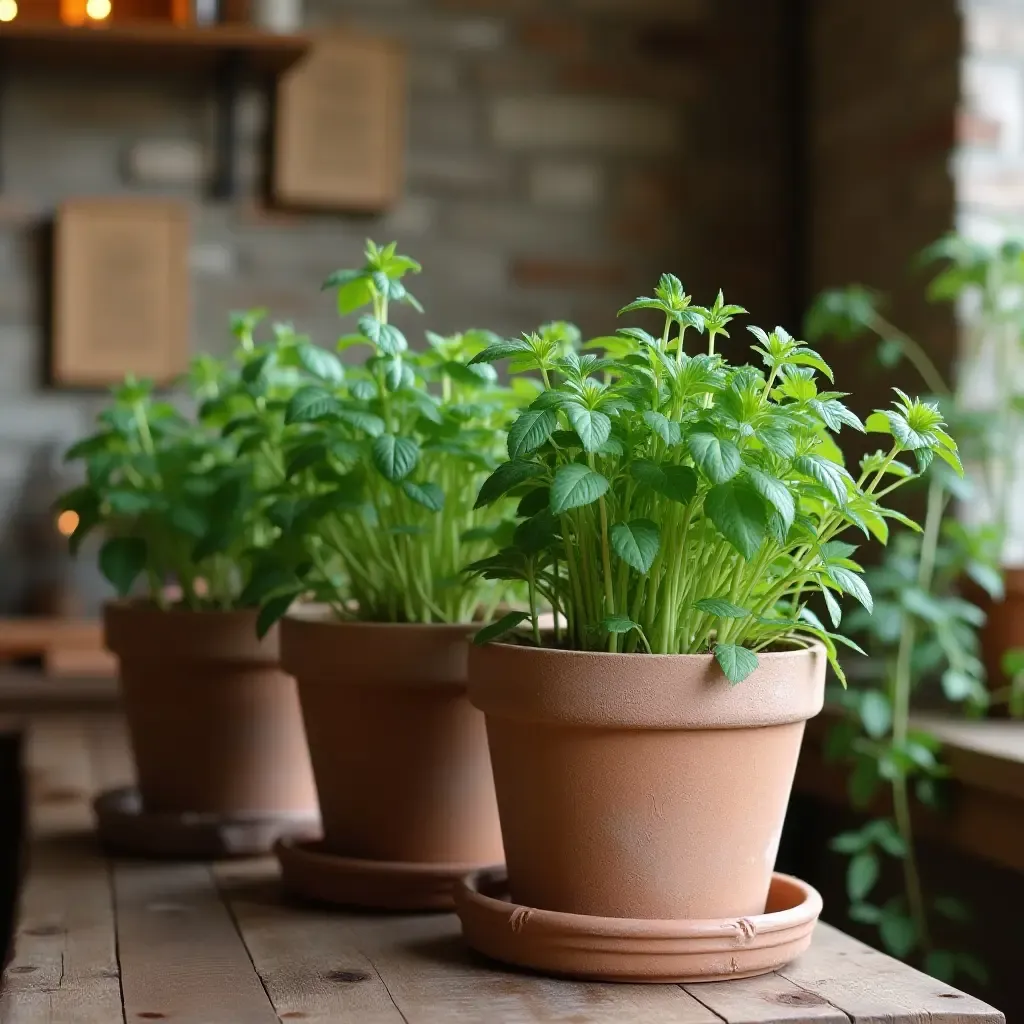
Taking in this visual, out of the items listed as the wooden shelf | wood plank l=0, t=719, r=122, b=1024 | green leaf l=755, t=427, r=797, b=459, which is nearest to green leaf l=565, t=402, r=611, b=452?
green leaf l=755, t=427, r=797, b=459

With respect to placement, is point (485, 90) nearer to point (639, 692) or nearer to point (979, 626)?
point (979, 626)

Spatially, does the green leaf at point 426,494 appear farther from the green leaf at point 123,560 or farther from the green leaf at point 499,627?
the green leaf at point 123,560

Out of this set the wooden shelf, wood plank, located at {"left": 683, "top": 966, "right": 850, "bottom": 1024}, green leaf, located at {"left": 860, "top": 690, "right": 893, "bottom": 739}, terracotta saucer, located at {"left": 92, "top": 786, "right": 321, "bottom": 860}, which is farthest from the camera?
the wooden shelf

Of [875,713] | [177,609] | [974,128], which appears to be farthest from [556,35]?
[177,609]

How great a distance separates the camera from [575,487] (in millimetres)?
980

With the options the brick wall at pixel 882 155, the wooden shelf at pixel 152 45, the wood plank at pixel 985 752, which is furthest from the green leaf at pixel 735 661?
the wooden shelf at pixel 152 45

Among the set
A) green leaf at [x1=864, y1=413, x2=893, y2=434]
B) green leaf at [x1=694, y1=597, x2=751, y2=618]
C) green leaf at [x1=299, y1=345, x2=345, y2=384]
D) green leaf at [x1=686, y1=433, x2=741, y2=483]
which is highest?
green leaf at [x1=299, y1=345, x2=345, y2=384]

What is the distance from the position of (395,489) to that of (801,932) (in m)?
0.50

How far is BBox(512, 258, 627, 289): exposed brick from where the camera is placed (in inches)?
118

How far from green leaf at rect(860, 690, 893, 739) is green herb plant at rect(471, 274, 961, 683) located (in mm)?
1018

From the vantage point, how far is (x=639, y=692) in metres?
1.02

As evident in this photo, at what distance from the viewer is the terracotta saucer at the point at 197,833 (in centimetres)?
148

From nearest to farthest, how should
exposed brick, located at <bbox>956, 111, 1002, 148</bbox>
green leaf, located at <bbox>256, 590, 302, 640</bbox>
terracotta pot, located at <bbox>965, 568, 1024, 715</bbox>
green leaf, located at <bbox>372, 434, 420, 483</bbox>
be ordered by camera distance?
green leaf, located at <bbox>372, 434, 420, 483</bbox>, green leaf, located at <bbox>256, 590, 302, 640</bbox>, terracotta pot, located at <bbox>965, 568, 1024, 715</bbox>, exposed brick, located at <bbox>956, 111, 1002, 148</bbox>

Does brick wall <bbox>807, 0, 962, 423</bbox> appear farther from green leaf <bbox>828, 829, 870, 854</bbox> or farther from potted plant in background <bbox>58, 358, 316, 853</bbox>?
potted plant in background <bbox>58, 358, 316, 853</bbox>
